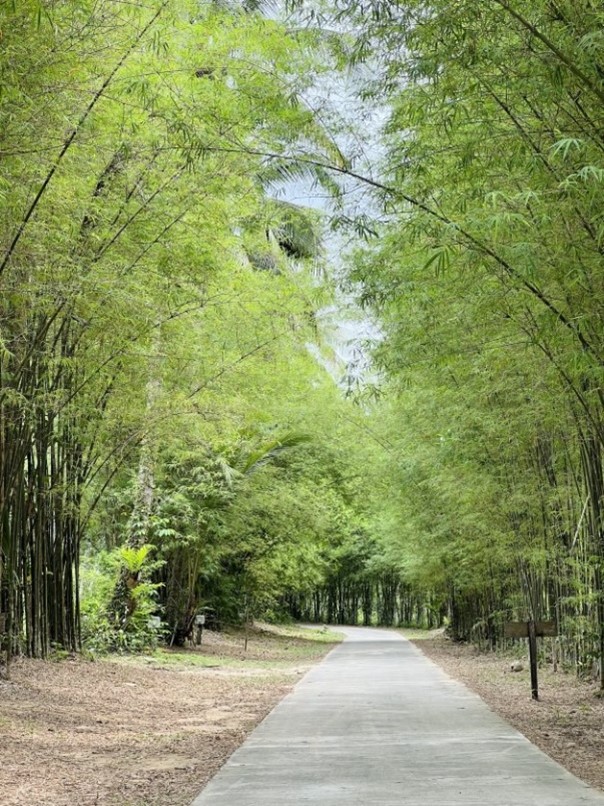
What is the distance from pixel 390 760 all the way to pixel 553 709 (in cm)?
301

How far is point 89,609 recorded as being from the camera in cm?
1201

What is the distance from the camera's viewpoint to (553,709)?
24.2ft

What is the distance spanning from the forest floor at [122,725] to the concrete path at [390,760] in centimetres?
26

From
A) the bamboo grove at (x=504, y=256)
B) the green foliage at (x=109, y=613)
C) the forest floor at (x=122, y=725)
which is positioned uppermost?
the bamboo grove at (x=504, y=256)

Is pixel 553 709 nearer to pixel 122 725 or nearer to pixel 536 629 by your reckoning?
pixel 536 629

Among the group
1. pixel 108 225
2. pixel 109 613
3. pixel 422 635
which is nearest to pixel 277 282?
pixel 109 613

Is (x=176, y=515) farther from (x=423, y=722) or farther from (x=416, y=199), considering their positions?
(x=416, y=199)

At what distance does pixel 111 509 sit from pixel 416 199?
9.37 metres

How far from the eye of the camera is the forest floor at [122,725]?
437 centimetres

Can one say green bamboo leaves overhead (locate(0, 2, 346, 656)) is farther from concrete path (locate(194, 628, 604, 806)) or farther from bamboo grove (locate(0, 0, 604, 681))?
concrete path (locate(194, 628, 604, 806))

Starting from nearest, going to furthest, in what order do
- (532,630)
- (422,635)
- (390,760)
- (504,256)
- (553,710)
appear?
(390,760), (504,256), (553,710), (532,630), (422,635)

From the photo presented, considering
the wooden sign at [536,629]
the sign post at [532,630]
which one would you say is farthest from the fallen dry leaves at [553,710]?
the wooden sign at [536,629]

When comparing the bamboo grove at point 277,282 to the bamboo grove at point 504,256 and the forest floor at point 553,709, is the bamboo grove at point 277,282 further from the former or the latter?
the forest floor at point 553,709

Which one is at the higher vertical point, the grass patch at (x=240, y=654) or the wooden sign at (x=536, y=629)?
the wooden sign at (x=536, y=629)
